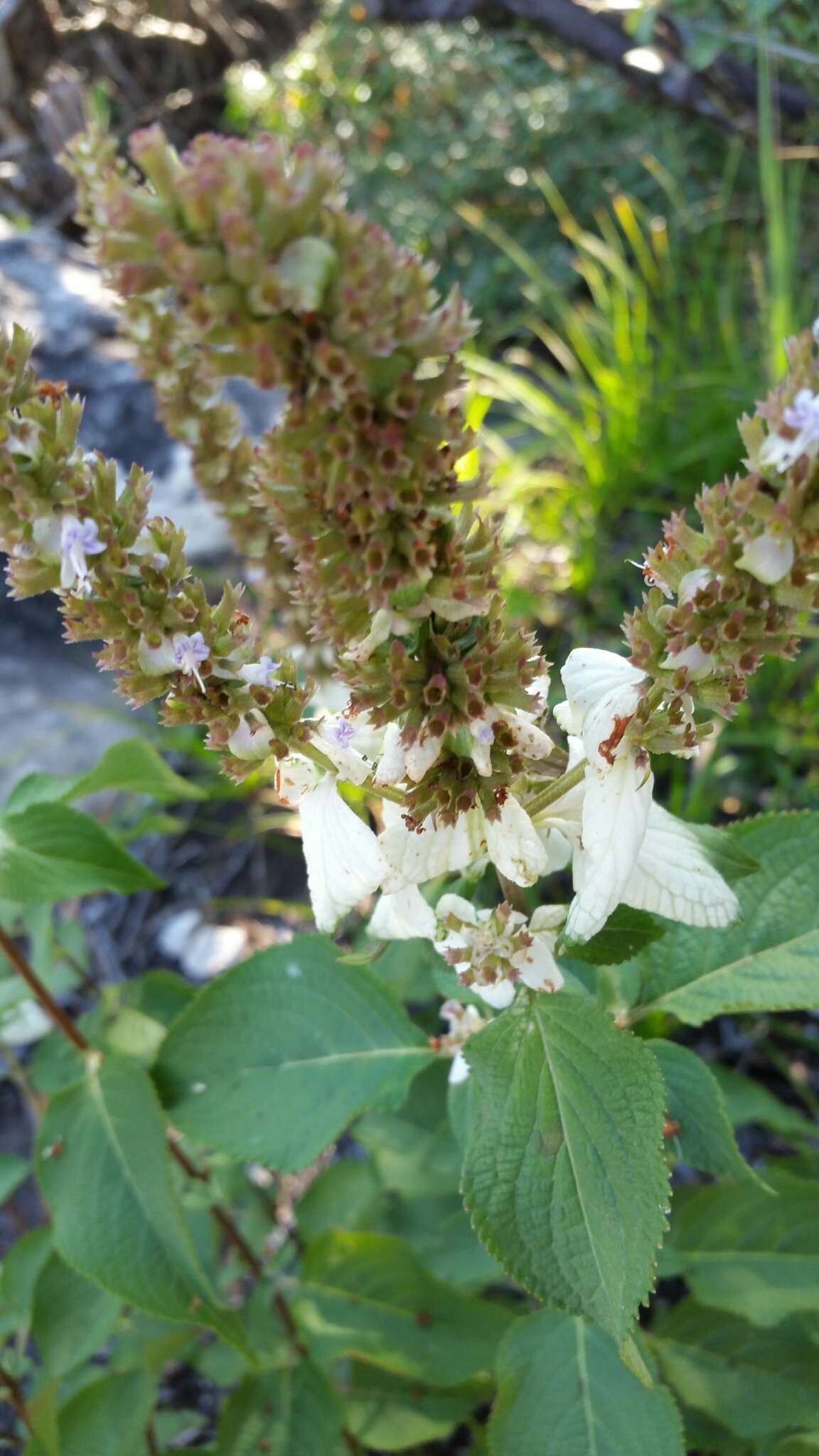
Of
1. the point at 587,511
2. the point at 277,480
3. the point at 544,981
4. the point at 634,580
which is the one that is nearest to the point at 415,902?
the point at 544,981

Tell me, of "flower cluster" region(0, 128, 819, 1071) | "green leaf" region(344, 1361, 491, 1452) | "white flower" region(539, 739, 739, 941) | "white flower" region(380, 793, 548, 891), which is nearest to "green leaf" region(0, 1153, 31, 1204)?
"green leaf" region(344, 1361, 491, 1452)

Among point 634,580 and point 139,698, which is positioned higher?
point 139,698

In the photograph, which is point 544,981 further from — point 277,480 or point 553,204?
point 553,204

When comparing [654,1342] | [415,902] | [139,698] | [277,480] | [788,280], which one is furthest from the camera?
[788,280]

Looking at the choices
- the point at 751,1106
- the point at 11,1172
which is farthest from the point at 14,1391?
the point at 751,1106

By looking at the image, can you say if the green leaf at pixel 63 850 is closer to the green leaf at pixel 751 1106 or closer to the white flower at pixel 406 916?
the white flower at pixel 406 916

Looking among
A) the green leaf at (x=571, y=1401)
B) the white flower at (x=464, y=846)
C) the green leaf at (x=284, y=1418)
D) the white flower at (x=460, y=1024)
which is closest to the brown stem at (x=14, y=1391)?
the green leaf at (x=284, y=1418)
